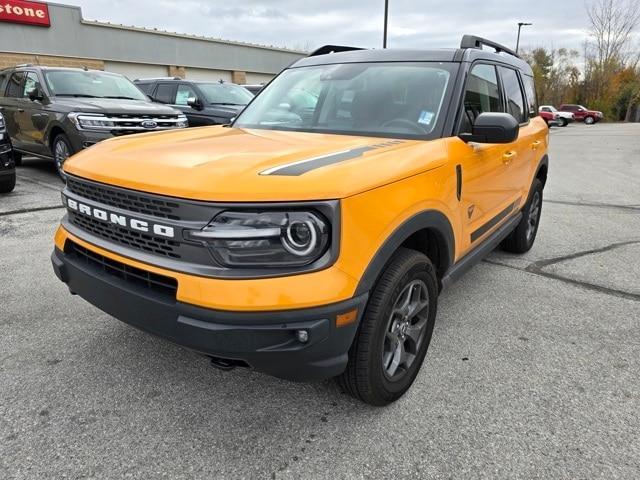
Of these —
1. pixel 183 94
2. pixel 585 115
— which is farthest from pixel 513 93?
pixel 585 115

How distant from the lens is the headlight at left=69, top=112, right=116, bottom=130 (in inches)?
272

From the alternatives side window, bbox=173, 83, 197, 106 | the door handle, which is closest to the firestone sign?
side window, bbox=173, 83, 197, 106

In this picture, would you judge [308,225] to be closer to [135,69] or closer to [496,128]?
[496,128]

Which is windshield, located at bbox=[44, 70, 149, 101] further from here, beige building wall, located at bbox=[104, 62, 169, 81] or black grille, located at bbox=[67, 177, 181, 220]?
beige building wall, located at bbox=[104, 62, 169, 81]

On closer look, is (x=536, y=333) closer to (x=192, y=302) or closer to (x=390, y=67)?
(x=390, y=67)

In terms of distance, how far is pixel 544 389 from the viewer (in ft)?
8.47

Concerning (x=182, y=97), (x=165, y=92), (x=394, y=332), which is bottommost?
(x=394, y=332)

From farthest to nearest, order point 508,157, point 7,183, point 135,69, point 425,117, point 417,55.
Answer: point 135,69 < point 7,183 < point 508,157 < point 417,55 < point 425,117

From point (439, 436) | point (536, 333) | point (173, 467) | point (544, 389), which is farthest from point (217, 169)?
point (536, 333)

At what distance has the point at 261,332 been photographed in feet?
5.88

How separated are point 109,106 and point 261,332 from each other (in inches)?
258

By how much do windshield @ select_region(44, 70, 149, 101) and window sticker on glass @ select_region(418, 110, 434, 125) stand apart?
6.91 m

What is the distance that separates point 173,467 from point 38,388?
102 cm

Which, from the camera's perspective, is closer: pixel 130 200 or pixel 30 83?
pixel 130 200
